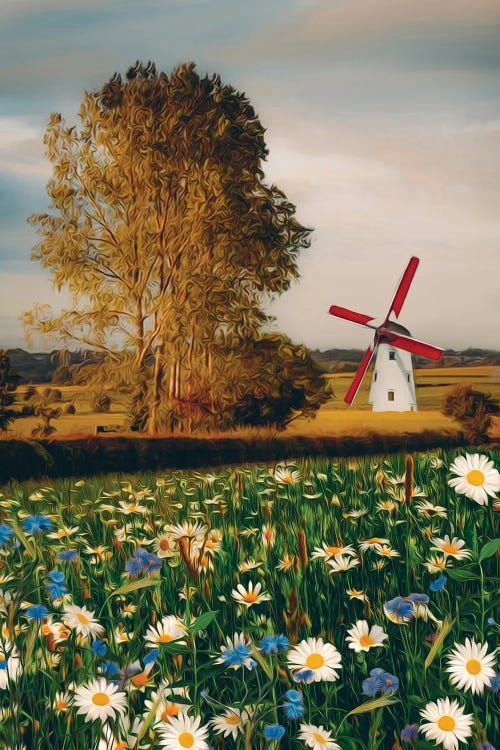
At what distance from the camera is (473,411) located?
48.2ft

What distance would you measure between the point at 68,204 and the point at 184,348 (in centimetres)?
330

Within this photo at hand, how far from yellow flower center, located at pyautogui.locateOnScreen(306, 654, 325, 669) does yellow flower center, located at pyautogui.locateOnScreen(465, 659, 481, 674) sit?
1.23ft

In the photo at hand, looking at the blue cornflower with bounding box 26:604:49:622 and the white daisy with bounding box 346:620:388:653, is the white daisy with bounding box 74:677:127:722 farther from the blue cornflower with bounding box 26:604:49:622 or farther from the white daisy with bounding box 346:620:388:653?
the white daisy with bounding box 346:620:388:653

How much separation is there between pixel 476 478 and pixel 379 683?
2.55 ft

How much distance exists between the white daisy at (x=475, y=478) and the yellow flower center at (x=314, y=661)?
2.28 feet

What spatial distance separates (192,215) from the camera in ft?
46.2

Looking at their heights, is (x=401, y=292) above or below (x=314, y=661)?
above

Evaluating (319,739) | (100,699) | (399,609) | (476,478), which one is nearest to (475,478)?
(476,478)

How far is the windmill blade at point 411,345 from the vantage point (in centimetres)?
2116

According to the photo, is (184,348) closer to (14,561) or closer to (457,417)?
(457,417)

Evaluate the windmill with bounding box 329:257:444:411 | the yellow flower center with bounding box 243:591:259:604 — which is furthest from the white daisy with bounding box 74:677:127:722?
the windmill with bounding box 329:257:444:411

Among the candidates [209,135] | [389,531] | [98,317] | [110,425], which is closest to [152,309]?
[98,317]

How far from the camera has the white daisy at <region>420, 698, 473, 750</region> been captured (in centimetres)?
201

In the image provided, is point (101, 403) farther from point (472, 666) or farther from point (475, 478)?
point (472, 666)
